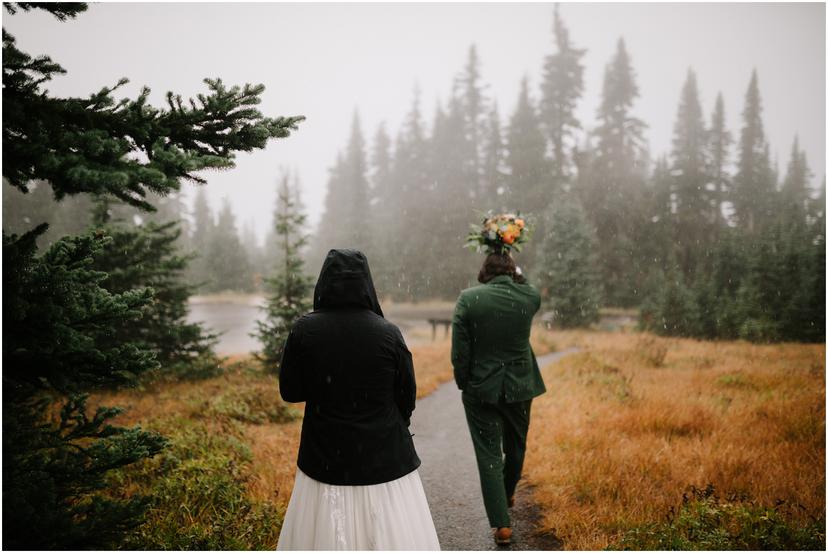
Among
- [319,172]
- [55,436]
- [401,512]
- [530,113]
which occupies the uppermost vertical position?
[319,172]

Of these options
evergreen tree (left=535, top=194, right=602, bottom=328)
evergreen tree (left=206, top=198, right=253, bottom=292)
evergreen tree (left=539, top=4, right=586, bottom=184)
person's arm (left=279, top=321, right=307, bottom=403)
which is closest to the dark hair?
person's arm (left=279, top=321, right=307, bottom=403)

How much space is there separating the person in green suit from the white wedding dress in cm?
142

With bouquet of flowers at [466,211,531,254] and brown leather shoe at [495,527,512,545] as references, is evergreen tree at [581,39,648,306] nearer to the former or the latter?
bouquet of flowers at [466,211,531,254]

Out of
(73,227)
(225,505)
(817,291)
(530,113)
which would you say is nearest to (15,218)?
(73,227)

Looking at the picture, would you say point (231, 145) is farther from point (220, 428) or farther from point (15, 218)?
point (15, 218)

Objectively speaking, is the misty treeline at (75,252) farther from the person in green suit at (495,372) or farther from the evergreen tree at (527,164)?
the evergreen tree at (527,164)

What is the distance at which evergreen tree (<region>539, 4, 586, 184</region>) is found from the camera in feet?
116

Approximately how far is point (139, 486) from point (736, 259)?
31.8m

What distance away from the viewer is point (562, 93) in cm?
3547

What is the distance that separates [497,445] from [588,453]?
2.17m

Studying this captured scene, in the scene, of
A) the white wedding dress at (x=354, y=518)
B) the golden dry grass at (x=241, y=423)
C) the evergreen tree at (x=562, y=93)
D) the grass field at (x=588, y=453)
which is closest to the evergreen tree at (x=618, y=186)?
the evergreen tree at (x=562, y=93)

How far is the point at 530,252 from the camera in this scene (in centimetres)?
3331

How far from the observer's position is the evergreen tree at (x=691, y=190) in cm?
3291

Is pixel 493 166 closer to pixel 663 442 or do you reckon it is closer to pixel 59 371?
pixel 663 442
